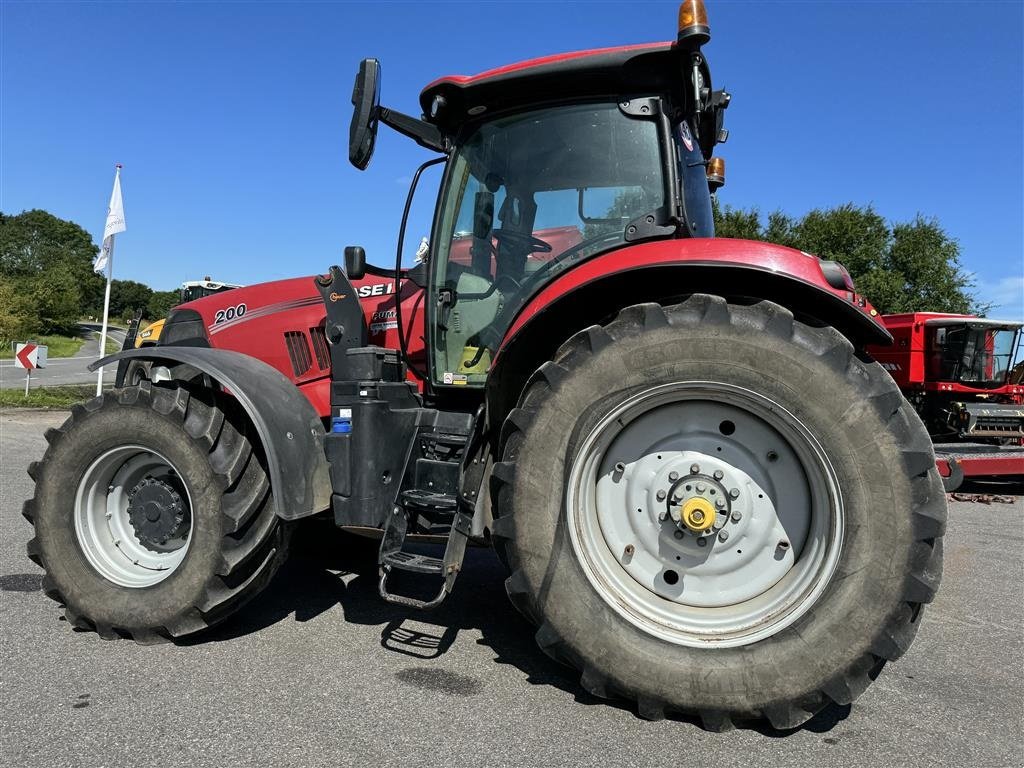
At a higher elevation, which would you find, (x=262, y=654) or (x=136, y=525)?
(x=136, y=525)

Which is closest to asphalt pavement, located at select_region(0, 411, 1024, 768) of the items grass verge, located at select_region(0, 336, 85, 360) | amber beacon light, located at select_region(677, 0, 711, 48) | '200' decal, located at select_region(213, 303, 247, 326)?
'200' decal, located at select_region(213, 303, 247, 326)

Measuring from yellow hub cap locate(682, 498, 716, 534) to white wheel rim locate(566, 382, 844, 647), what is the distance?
0.02m

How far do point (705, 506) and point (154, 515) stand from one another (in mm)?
2376

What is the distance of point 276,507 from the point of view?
280 centimetres

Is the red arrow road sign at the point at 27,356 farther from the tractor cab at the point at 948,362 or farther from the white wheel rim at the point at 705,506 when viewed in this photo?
the tractor cab at the point at 948,362

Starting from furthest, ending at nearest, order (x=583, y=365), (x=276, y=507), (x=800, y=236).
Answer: (x=800, y=236) < (x=276, y=507) < (x=583, y=365)

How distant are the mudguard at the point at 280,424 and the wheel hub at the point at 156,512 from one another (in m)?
0.54

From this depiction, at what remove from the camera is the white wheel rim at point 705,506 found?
232 cm

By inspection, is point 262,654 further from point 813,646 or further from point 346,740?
point 813,646

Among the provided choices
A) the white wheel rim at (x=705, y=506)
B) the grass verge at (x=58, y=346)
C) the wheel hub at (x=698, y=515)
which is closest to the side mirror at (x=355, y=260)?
the white wheel rim at (x=705, y=506)

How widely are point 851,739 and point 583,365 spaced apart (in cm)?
151

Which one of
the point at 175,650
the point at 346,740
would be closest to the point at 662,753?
the point at 346,740

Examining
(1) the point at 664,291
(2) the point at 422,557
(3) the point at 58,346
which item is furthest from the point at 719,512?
(3) the point at 58,346

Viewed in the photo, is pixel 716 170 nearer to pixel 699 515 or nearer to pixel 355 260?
pixel 355 260
